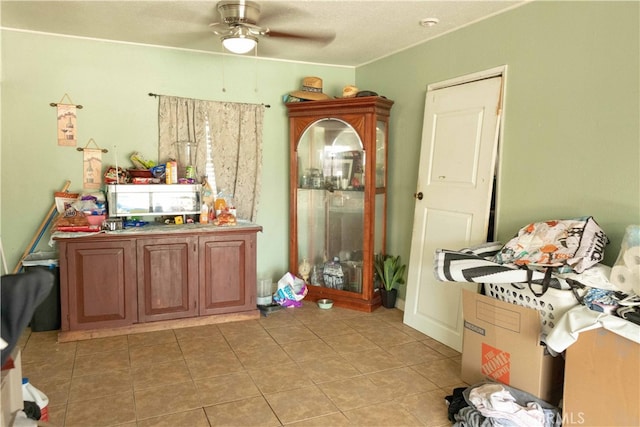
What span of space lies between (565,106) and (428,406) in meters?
1.85

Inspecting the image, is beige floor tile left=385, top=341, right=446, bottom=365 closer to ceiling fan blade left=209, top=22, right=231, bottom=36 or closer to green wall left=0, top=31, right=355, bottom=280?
ceiling fan blade left=209, top=22, right=231, bottom=36

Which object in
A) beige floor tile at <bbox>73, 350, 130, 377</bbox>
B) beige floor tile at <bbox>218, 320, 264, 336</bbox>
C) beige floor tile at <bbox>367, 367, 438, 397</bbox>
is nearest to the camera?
beige floor tile at <bbox>367, 367, 438, 397</bbox>

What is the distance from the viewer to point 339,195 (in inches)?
170

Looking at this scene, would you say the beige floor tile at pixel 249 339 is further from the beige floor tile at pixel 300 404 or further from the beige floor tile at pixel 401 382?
the beige floor tile at pixel 401 382

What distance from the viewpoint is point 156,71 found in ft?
13.1

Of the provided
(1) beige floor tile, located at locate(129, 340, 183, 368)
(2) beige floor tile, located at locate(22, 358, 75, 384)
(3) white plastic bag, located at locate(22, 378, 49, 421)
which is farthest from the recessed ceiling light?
(2) beige floor tile, located at locate(22, 358, 75, 384)

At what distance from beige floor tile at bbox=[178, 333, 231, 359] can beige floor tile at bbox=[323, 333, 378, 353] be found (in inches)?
29.6

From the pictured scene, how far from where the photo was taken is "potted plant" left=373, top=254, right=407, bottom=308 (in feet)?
13.3

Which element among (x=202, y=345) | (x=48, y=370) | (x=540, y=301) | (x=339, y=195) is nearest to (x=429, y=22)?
(x=339, y=195)

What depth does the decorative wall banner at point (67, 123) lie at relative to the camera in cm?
371

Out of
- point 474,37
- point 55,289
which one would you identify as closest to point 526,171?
point 474,37

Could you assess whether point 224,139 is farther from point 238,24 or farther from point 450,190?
point 450,190

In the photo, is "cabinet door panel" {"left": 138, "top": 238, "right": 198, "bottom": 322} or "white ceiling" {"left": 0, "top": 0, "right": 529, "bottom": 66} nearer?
"white ceiling" {"left": 0, "top": 0, "right": 529, "bottom": 66}

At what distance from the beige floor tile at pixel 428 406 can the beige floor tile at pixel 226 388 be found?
84 cm
